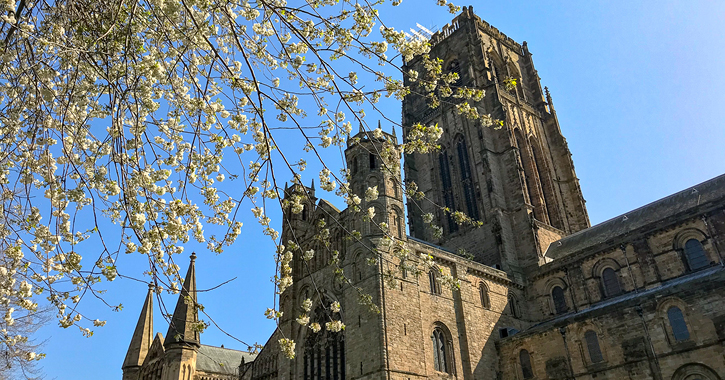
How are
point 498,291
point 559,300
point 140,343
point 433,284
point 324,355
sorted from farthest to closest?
point 140,343, point 559,300, point 498,291, point 433,284, point 324,355

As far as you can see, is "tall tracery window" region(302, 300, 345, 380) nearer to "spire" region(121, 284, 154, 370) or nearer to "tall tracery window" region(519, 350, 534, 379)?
"tall tracery window" region(519, 350, 534, 379)

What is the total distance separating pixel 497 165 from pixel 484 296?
1239cm

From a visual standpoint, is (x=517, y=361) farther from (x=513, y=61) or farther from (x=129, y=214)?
(x=513, y=61)

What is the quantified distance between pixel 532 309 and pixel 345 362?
13649mm

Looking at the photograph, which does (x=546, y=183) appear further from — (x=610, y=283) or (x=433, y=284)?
(x=433, y=284)

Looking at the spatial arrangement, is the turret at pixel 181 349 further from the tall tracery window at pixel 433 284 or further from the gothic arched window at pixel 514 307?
the gothic arched window at pixel 514 307

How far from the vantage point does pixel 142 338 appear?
33938 millimetres

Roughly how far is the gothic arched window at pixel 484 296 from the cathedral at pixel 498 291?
2.4 inches

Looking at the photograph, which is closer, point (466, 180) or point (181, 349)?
point (181, 349)

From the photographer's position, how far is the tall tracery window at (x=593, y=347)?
24219mm

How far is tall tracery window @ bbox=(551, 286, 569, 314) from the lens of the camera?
30625 millimetres

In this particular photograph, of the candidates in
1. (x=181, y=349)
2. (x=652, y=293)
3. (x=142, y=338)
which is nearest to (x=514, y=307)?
(x=652, y=293)

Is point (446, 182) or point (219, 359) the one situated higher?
point (446, 182)

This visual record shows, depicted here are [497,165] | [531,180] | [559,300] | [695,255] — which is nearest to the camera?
[695,255]
